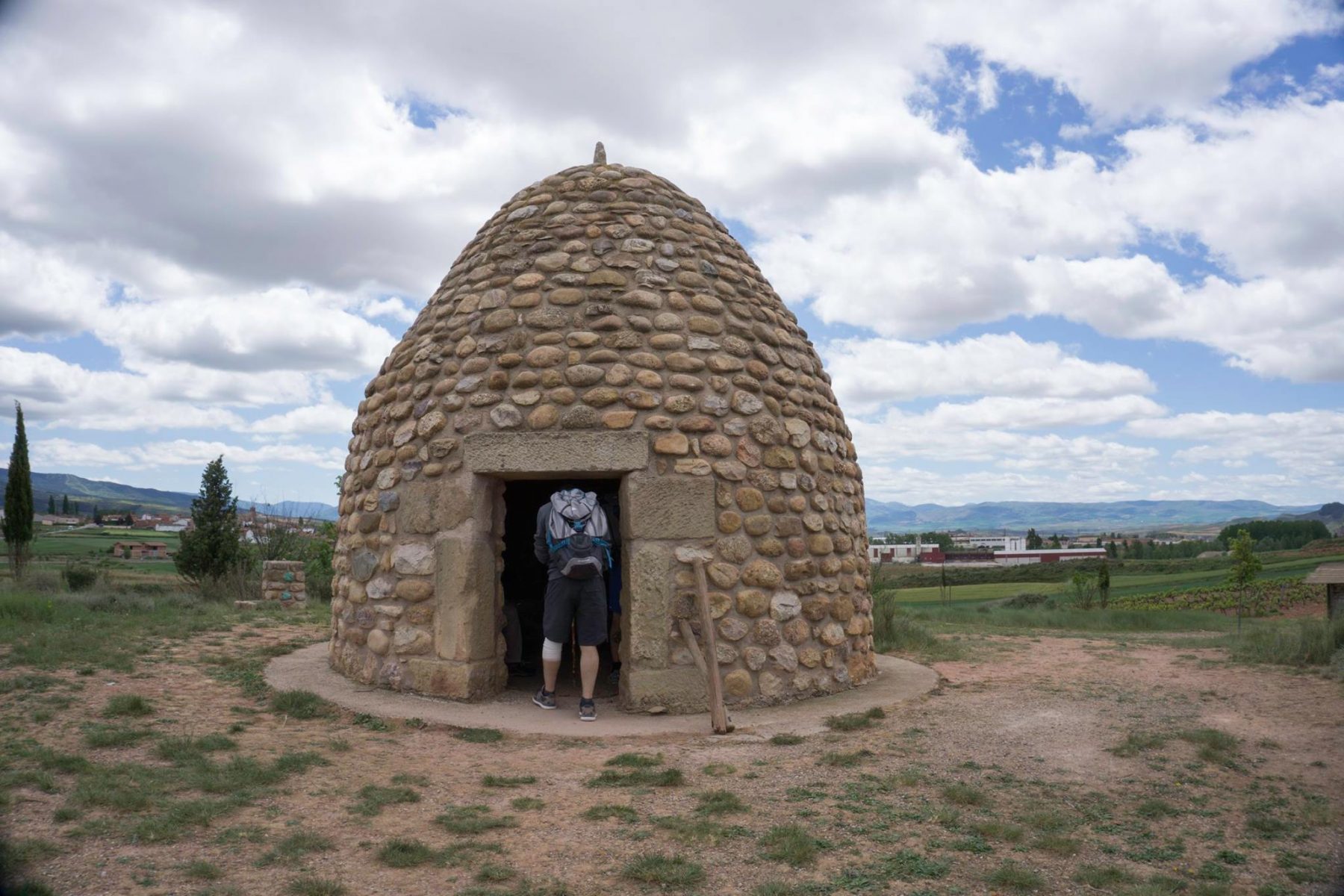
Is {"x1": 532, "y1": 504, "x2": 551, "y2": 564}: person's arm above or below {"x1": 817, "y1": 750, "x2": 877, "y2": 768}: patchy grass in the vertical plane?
above

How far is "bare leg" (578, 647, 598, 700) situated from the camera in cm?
584

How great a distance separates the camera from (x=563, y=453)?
6195 millimetres

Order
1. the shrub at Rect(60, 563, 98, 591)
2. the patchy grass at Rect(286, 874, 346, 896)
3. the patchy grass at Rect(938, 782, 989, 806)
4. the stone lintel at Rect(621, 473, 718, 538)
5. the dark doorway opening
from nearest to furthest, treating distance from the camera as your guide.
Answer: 1. the patchy grass at Rect(286, 874, 346, 896)
2. the patchy grass at Rect(938, 782, 989, 806)
3. the stone lintel at Rect(621, 473, 718, 538)
4. the dark doorway opening
5. the shrub at Rect(60, 563, 98, 591)

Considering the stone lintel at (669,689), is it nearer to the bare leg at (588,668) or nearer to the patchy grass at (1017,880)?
the bare leg at (588,668)

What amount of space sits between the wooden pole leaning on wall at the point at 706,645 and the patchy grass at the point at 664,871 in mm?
2197

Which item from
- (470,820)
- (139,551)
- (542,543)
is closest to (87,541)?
(139,551)

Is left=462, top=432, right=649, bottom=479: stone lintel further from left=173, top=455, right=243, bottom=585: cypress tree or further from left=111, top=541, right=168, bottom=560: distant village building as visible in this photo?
left=111, top=541, right=168, bottom=560: distant village building

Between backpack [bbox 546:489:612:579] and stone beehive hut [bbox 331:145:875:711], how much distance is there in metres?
0.24

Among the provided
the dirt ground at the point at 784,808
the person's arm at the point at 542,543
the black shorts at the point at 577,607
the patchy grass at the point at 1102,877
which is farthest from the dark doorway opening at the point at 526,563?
the patchy grass at the point at 1102,877

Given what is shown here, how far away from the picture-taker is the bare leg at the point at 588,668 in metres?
5.84

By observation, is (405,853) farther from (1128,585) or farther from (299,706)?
(1128,585)

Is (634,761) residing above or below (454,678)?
below

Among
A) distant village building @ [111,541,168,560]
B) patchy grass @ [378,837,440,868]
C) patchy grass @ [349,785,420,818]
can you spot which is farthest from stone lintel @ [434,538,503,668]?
distant village building @ [111,541,168,560]

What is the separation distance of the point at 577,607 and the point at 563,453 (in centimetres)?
107
